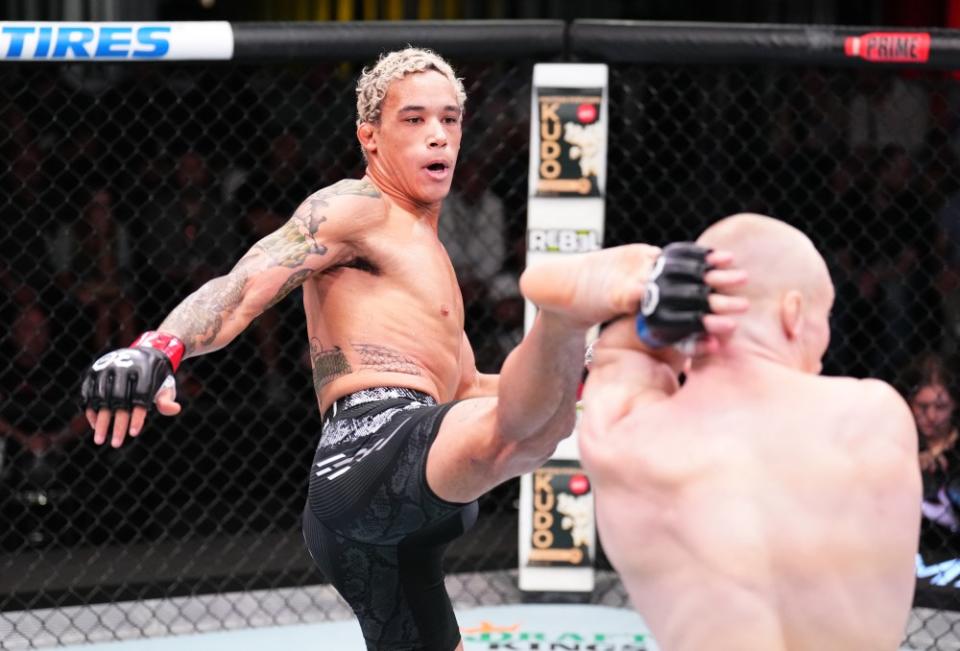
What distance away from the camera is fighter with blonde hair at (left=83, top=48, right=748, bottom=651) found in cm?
185

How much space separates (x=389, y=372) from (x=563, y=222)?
53.4 inches

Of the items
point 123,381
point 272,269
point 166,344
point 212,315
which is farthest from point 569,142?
point 123,381

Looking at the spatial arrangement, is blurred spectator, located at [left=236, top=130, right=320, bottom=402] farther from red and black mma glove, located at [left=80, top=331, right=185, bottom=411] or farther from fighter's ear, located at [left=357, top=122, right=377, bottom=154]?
red and black mma glove, located at [left=80, top=331, right=185, bottom=411]

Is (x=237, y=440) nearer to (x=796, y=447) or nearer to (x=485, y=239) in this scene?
(x=485, y=239)

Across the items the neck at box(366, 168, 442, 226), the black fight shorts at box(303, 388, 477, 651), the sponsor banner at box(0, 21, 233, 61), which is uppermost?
the sponsor banner at box(0, 21, 233, 61)

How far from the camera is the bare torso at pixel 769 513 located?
1364 millimetres

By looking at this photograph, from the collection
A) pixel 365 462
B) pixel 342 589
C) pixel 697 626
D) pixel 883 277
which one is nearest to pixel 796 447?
pixel 697 626

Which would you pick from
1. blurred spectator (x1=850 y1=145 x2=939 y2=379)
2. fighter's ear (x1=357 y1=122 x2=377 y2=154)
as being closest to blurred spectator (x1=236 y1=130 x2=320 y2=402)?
fighter's ear (x1=357 y1=122 x2=377 y2=154)

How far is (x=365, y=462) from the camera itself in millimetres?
2105

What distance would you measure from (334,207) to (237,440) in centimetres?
186

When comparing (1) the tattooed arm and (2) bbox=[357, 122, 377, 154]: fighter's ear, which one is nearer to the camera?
(1) the tattooed arm

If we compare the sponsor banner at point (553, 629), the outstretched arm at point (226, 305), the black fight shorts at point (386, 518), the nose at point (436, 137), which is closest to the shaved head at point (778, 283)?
the black fight shorts at point (386, 518)

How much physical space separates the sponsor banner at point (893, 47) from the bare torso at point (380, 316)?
1613 mm

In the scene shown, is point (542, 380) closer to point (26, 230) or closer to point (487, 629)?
point (487, 629)
